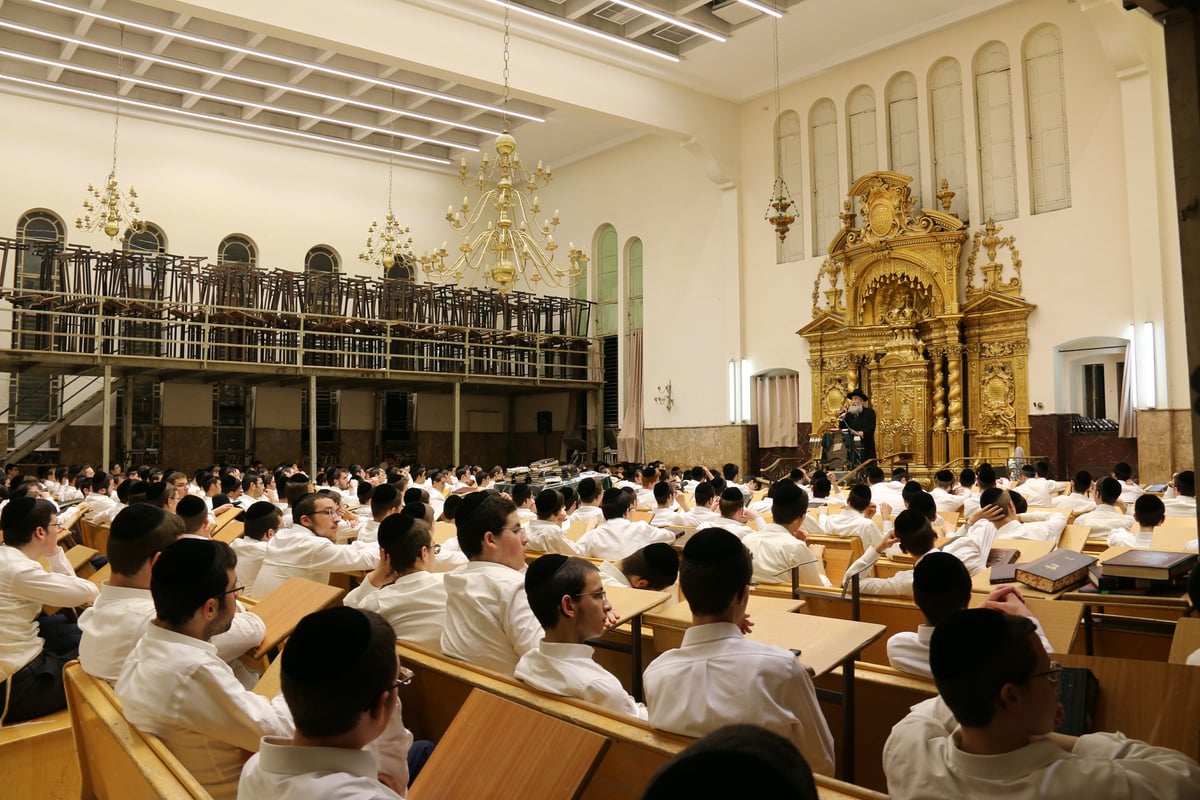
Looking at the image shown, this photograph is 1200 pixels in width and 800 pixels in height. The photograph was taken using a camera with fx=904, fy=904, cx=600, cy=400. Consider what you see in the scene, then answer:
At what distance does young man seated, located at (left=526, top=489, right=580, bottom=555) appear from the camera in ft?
Result: 21.4

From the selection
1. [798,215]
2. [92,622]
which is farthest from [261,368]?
[92,622]

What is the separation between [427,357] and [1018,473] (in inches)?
429

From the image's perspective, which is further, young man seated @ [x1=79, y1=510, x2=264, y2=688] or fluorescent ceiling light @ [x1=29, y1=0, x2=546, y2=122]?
fluorescent ceiling light @ [x1=29, y1=0, x2=546, y2=122]

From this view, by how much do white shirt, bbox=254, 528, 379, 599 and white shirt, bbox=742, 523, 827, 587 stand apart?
242cm

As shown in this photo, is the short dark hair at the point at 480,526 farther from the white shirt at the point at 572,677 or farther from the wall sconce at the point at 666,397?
the wall sconce at the point at 666,397

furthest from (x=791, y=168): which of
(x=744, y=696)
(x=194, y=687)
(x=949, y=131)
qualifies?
(x=194, y=687)

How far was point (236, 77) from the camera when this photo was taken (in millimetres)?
17734

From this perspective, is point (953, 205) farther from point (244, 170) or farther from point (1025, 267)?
point (244, 170)

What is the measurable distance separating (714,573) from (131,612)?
6.88 ft

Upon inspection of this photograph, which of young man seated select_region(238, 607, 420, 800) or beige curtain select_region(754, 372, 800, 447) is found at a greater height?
beige curtain select_region(754, 372, 800, 447)

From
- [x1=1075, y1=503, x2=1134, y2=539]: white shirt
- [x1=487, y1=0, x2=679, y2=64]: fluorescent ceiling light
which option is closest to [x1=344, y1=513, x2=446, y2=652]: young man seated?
[x1=1075, y1=503, x2=1134, y2=539]: white shirt

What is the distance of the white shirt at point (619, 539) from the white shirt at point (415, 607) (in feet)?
8.45

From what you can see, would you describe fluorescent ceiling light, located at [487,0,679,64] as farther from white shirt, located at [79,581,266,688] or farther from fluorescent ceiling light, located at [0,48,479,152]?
white shirt, located at [79,581,266,688]

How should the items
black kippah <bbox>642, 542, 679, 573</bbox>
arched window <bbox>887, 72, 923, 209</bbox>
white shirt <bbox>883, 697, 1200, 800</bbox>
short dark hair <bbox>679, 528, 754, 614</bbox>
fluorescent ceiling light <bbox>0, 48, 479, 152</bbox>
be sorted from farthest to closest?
1. fluorescent ceiling light <bbox>0, 48, 479, 152</bbox>
2. arched window <bbox>887, 72, 923, 209</bbox>
3. black kippah <bbox>642, 542, 679, 573</bbox>
4. short dark hair <bbox>679, 528, 754, 614</bbox>
5. white shirt <bbox>883, 697, 1200, 800</bbox>
